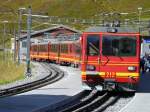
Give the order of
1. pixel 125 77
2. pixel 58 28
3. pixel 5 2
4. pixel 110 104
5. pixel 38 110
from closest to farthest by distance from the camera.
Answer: pixel 38 110
pixel 110 104
pixel 125 77
pixel 58 28
pixel 5 2

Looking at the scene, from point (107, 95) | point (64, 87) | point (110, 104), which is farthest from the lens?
point (64, 87)

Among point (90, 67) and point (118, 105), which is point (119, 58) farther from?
point (118, 105)

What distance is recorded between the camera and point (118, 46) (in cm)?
2650

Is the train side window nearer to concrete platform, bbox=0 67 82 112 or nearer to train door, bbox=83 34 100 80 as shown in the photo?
train door, bbox=83 34 100 80

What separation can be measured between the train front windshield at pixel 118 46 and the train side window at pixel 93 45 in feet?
0.83

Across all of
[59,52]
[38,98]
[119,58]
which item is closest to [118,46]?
[119,58]

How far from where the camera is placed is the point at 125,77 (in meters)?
26.5

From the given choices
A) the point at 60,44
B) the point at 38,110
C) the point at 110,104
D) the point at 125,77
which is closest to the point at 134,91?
the point at 125,77

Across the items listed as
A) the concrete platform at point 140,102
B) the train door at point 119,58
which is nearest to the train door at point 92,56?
the train door at point 119,58

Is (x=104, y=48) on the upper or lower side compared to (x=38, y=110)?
upper

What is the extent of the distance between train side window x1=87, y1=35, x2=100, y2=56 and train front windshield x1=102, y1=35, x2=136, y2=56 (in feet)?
0.83

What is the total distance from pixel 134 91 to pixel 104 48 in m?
2.45

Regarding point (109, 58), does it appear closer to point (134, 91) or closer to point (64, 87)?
point (134, 91)

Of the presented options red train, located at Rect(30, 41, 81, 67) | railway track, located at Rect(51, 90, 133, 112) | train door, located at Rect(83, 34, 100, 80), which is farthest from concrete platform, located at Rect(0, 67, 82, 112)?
red train, located at Rect(30, 41, 81, 67)
